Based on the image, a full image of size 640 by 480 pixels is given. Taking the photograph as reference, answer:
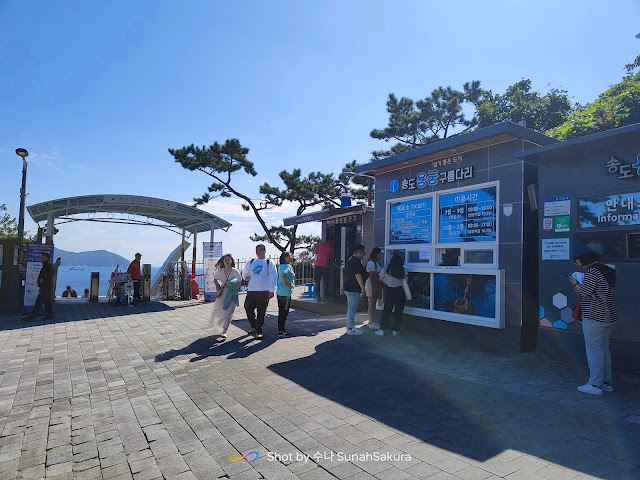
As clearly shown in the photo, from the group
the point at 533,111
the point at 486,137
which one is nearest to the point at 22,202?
the point at 486,137

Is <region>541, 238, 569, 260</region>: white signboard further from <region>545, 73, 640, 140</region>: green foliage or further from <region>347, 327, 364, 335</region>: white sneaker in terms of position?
<region>545, 73, 640, 140</region>: green foliage

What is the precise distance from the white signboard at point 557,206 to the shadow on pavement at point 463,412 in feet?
7.60

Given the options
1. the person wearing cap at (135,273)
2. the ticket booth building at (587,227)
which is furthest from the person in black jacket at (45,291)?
the ticket booth building at (587,227)

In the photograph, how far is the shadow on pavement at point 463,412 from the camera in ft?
11.1

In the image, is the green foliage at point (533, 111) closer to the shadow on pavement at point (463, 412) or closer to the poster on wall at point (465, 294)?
the poster on wall at point (465, 294)

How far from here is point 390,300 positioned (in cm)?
816

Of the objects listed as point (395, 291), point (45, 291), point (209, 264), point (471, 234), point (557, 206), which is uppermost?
point (557, 206)

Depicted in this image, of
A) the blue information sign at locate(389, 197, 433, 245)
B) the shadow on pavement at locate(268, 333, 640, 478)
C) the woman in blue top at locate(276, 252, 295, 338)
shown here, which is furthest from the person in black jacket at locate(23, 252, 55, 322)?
the blue information sign at locate(389, 197, 433, 245)

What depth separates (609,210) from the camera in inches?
225

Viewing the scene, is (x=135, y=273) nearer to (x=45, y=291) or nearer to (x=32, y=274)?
(x=32, y=274)

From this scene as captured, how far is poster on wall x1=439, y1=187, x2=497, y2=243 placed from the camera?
7.16 metres

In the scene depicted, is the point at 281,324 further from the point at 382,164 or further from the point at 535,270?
the point at 535,270

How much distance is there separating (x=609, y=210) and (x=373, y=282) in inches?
178

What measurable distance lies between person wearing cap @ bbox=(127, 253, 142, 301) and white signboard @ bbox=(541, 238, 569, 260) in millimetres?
12328
